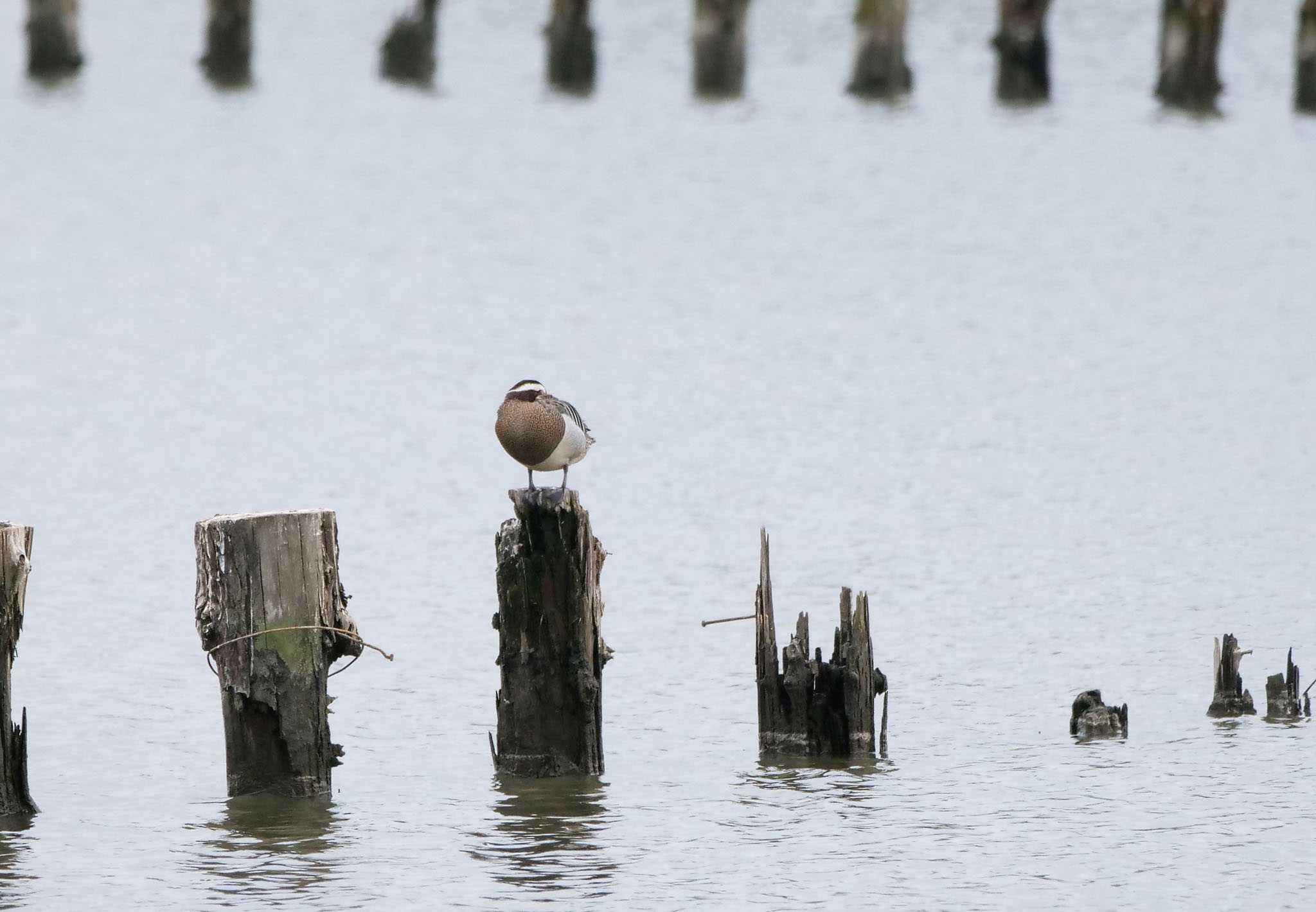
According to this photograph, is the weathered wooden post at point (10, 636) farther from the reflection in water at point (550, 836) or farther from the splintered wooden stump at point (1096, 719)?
the splintered wooden stump at point (1096, 719)

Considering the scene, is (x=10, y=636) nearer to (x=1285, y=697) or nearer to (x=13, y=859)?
(x=13, y=859)

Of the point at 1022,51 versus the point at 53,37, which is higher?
the point at 53,37

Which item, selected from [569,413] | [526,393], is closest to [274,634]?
[526,393]

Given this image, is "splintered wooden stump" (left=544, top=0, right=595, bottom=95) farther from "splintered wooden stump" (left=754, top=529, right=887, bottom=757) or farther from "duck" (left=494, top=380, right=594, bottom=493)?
"duck" (left=494, top=380, right=594, bottom=493)

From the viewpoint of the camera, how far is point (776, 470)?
72.1 feet

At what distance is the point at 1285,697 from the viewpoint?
12914mm

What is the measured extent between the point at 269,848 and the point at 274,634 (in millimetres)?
1002

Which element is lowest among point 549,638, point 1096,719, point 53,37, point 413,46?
point 1096,719

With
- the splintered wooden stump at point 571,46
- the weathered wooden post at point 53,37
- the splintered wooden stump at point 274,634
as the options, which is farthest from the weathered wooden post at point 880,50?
the splintered wooden stump at point 274,634

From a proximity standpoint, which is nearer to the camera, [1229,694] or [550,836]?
[550,836]

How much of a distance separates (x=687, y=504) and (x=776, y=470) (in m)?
1.90

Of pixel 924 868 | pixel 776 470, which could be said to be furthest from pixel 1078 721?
pixel 776 470

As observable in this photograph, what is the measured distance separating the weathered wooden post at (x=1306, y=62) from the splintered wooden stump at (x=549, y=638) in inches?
1362

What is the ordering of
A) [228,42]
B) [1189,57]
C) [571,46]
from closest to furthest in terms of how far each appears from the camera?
[1189,57] → [571,46] → [228,42]
